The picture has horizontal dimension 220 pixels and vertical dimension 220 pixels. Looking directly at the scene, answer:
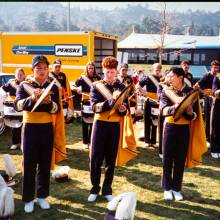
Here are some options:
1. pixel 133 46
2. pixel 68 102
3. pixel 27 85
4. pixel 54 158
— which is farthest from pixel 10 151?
pixel 133 46

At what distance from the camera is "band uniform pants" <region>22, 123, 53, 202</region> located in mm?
4953

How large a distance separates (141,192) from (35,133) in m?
2.09

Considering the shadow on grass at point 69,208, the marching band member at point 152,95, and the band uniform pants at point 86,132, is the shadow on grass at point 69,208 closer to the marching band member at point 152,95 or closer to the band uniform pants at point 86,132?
the band uniform pants at point 86,132

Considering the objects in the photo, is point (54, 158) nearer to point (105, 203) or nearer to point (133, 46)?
point (105, 203)

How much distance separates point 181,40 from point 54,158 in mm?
25193

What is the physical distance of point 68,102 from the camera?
8711 mm

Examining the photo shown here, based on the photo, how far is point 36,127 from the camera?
494 cm

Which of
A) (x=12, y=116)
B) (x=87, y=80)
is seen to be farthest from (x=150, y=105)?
(x=12, y=116)

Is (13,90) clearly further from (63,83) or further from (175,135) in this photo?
(175,135)

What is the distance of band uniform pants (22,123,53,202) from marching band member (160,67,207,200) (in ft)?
5.51

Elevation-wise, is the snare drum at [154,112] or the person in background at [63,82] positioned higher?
the person in background at [63,82]

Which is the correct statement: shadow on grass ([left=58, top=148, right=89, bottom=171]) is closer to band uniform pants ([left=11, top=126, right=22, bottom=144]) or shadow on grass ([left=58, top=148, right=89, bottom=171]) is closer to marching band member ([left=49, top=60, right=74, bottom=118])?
marching band member ([left=49, top=60, right=74, bottom=118])

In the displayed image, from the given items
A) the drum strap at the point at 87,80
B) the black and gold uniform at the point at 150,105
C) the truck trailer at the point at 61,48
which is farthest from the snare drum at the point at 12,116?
the truck trailer at the point at 61,48

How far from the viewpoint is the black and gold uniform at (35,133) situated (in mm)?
4918
